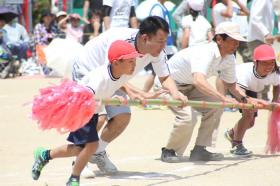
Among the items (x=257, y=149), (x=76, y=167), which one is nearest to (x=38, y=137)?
(x=257, y=149)

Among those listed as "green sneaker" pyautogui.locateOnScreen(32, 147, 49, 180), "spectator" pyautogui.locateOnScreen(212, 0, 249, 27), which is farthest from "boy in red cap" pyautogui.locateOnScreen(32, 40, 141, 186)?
"spectator" pyautogui.locateOnScreen(212, 0, 249, 27)

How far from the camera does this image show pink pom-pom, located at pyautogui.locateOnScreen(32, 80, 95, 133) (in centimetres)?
572

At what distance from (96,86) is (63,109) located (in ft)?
1.37

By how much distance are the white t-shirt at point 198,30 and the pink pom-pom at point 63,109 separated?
6748 mm

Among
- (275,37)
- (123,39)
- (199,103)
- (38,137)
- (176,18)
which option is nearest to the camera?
(123,39)

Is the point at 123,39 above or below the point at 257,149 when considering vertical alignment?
above

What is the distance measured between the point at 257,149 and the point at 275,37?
221 centimetres

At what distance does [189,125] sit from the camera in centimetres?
770

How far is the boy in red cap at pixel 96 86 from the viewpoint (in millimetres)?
6066

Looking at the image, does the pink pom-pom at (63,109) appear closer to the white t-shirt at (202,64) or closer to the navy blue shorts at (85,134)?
the navy blue shorts at (85,134)

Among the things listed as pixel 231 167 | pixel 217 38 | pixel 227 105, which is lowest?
pixel 231 167

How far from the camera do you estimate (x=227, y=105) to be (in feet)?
23.9

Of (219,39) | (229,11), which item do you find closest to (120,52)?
(219,39)

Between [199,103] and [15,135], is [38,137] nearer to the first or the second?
[15,135]
